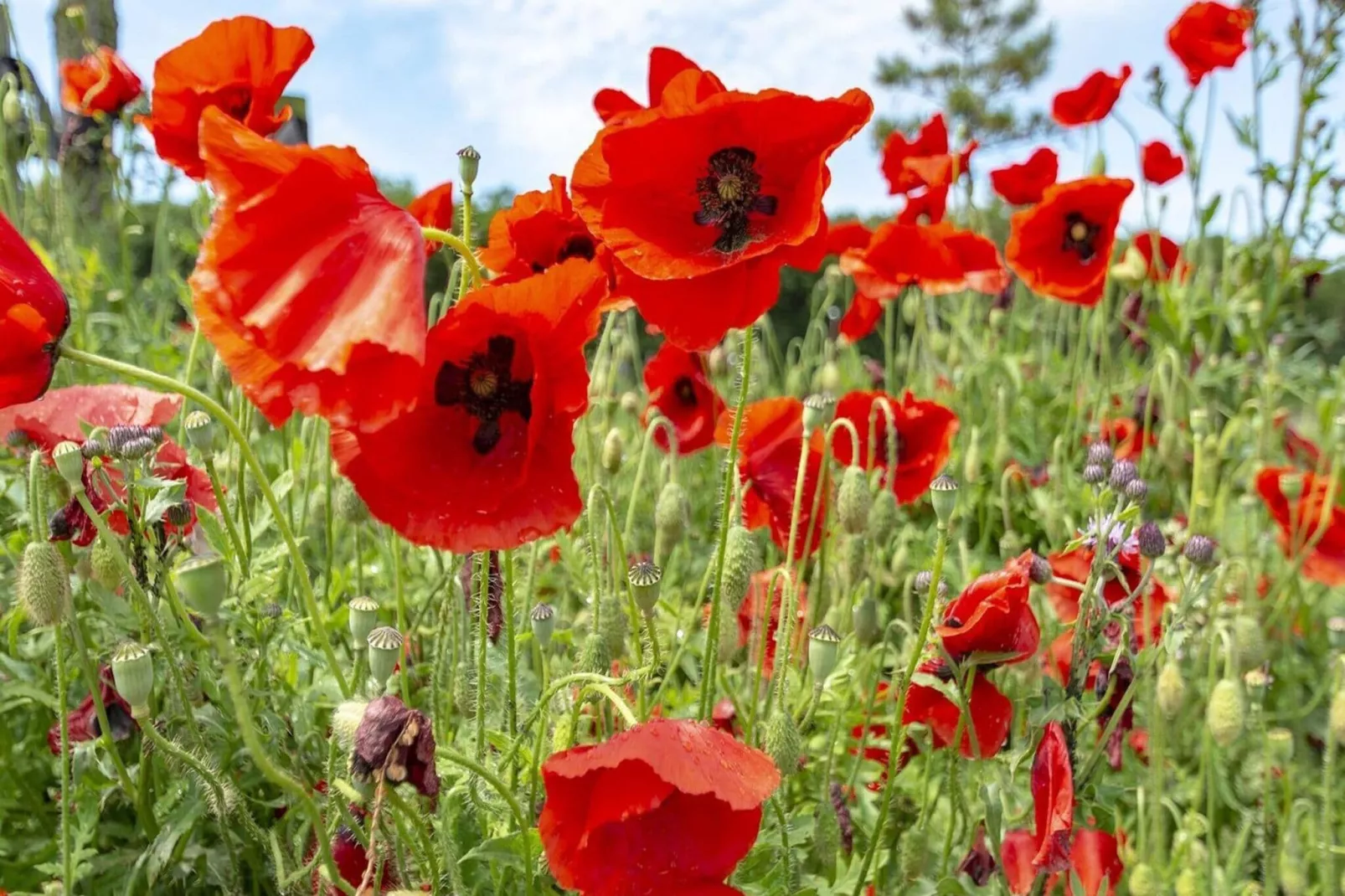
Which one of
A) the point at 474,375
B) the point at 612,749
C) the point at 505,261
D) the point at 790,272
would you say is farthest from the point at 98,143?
the point at 790,272

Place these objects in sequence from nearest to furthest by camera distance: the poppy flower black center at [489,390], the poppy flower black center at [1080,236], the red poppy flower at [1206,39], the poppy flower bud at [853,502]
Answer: the poppy flower black center at [489,390], the poppy flower bud at [853,502], the poppy flower black center at [1080,236], the red poppy flower at [1206,39]

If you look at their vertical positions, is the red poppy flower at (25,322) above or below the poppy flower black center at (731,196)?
below

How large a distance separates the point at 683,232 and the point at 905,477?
1.00 meters

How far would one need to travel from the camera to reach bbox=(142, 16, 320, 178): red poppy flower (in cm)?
134

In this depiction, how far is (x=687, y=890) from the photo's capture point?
0.91m

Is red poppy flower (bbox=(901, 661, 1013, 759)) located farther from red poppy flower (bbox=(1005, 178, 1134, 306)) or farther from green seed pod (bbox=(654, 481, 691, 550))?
red poppy flower (bbox=(1005, 178, 1134, 306))

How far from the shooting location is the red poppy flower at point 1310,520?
2.34 metres

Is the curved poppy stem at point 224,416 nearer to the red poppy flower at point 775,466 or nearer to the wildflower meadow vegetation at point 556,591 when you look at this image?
the wildflower meadow vegetation at point 556,591

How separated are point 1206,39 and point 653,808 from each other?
9.28 ft

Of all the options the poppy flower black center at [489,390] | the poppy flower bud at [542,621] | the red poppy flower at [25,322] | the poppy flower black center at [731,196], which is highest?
the poppy flower black center at [731,196]

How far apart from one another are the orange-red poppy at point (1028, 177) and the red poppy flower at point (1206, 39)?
0.40 meters

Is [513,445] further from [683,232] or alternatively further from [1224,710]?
[1224,710]

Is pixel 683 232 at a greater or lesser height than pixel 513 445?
greater

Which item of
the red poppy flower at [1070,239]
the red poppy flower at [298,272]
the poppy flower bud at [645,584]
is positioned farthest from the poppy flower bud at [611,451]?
the red poppy flower at [1070,239]
